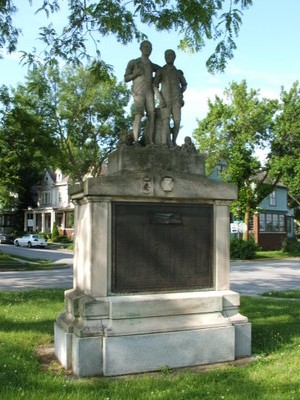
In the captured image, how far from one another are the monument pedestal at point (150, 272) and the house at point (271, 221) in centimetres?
3882

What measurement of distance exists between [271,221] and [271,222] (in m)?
0.10

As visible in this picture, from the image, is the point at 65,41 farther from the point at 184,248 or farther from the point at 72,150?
the point at 72,150

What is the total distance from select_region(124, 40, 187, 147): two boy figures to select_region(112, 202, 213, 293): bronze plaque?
41.7 inches

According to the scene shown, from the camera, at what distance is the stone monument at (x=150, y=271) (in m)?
5.95

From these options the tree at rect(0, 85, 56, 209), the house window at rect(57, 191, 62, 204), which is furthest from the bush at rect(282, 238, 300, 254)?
the house window at rect(57, 191, 62, 204)

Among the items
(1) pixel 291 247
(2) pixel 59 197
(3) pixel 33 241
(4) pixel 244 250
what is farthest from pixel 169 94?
(2) pixel 59 197

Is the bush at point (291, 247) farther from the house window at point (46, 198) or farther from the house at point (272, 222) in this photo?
the house window at point (46, 198)

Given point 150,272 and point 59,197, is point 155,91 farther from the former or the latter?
point 59,197

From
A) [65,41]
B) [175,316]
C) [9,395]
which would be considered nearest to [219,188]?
[175,316]

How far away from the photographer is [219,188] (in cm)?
673

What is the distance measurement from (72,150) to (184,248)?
119 feet

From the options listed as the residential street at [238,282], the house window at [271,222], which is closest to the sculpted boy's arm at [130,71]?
the residential street at [238,282]

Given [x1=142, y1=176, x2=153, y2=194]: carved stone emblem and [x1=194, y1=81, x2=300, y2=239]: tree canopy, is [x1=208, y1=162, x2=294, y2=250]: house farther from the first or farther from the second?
[x1=142, y1=176, x2=153, y2=194]: carved stone emblem

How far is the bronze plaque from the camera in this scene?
20.5 ft
